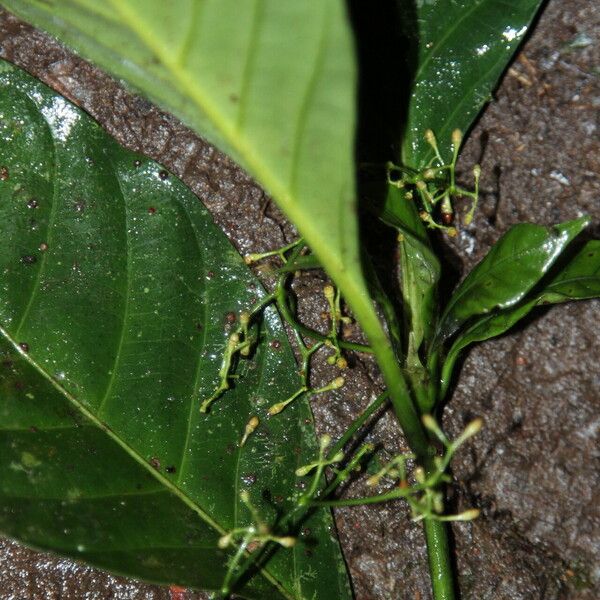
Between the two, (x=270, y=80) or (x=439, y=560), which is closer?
(x=270, y=80)

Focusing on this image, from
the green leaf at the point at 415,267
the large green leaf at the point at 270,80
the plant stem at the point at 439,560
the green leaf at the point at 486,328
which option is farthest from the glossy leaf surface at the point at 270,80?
the plant stem at the point at 439,560

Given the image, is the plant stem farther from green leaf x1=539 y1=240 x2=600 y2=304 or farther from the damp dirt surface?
green leaf x1=539 y1=240 x2=600 y2=304

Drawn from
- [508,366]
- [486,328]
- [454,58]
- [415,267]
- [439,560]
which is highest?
[454,58]

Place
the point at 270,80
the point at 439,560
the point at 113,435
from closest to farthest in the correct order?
the point at 270,80 < the point at 113,435 < the point at 439,560

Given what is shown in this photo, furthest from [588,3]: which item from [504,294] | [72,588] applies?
[72,588]

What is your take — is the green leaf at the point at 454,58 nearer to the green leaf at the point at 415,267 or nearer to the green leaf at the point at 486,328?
the green leaf at the point at 415,267

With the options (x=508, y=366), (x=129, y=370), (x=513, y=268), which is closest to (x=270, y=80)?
(x=513, y=268)

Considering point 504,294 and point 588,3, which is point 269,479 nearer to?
point 504,294

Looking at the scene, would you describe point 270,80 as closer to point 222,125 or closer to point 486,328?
point 222,125
